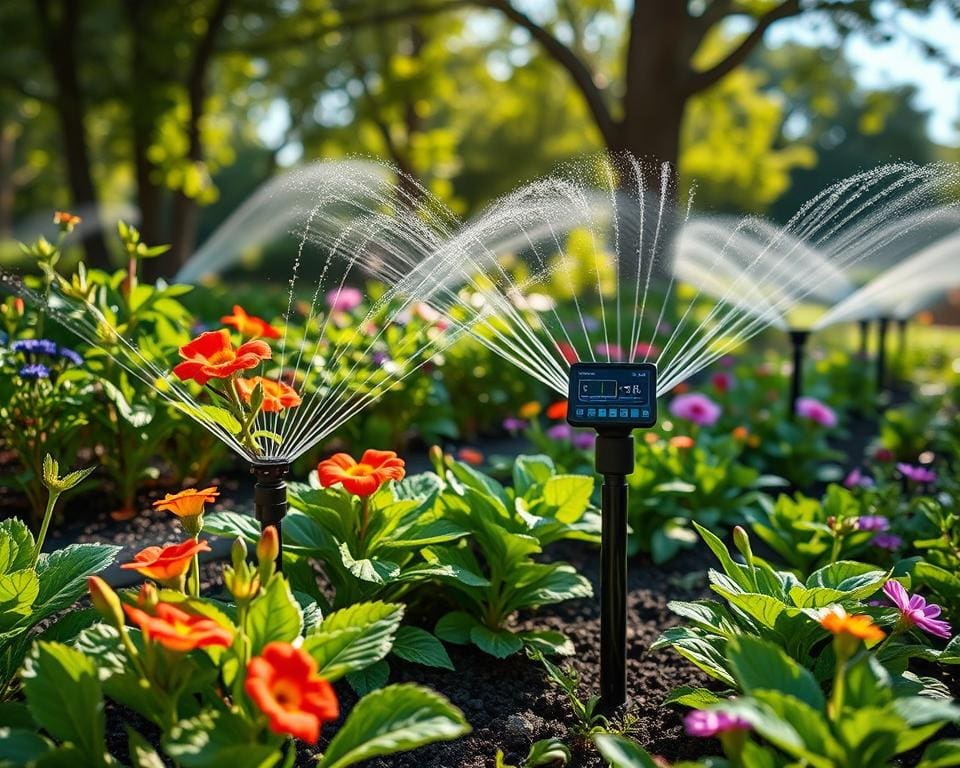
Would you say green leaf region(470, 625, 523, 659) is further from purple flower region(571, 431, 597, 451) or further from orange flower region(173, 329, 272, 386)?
purple flower region(571, 431, 597, 451)

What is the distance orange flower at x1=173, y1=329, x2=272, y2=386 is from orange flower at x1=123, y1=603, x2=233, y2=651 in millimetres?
720

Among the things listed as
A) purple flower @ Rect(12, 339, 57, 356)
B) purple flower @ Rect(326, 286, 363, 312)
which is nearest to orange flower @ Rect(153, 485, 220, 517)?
purple flower @ Rect(12, 339, 57, 356)

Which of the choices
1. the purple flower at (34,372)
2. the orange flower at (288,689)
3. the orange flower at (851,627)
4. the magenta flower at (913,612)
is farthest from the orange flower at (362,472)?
the purple flower at (34,372)

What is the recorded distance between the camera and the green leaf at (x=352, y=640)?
1.75 metres

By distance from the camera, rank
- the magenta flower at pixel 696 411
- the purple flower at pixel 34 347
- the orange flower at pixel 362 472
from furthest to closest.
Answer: the magenta flower at pixel 696 411 → the purple flower at pixel 34 347 → the orange flower at pixel 362 472

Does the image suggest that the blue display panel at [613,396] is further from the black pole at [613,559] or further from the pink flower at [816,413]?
the pink flower at [816,413]

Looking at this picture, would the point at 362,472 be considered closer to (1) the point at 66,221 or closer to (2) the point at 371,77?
(1) the point at 66,221

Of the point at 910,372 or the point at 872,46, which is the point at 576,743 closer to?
the point at 910,372

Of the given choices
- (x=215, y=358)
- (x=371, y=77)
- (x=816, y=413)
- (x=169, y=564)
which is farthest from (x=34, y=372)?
(x=371, y=77)

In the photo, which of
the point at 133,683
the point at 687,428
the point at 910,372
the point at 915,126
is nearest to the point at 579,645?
the point at 133,683

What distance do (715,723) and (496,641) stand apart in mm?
1070

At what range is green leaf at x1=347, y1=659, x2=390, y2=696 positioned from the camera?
2250mm

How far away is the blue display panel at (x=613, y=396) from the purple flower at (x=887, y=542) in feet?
4.63

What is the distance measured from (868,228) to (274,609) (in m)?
2.80
